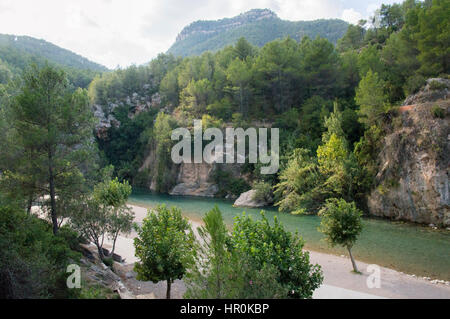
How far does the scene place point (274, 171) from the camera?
38906 mm

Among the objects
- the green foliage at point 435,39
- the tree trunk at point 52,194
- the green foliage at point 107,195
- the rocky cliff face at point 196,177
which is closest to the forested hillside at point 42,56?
the rocky cliff face at point 196,177

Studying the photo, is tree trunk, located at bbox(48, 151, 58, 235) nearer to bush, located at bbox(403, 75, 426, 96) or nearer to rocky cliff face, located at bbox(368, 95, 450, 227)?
rocky cliff face, located at bbox(368, 95, 450, 227)

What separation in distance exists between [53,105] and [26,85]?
5.19 ft

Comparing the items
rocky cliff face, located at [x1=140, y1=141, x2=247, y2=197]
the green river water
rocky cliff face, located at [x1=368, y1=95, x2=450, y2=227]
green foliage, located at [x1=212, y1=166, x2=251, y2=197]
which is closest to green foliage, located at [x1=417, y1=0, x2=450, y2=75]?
rocky cliff face, located at [x1=368, y1=95, x2=450, y2=227]

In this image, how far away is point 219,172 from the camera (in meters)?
47.7

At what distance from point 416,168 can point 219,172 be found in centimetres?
2904

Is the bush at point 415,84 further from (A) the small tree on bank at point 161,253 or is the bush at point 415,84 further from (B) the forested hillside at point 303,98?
(A) the small tree on bank at point 161,253

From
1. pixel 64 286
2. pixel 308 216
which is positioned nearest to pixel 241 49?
pixel 308 216

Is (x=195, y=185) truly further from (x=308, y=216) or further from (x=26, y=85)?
(x=26, y=85)

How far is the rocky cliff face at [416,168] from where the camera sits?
2338 centimetres

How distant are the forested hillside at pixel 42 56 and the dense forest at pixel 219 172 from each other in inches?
791

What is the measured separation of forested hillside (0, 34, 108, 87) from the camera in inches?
3386

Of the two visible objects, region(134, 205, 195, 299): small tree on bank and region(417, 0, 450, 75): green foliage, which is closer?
region(134, 205, 195, 299): small tree on bank

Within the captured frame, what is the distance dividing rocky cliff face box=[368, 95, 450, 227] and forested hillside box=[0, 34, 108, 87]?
81.2 m
